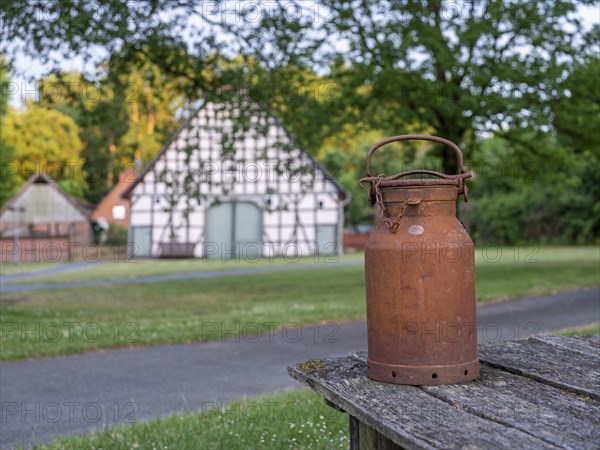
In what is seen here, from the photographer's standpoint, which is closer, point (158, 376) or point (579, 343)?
point (579, 343)

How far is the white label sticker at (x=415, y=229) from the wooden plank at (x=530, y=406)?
45cm

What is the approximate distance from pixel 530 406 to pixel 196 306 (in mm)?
9880

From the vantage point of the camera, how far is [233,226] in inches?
1171

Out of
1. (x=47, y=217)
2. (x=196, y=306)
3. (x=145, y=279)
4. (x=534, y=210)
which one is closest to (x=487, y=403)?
(x=196, y=306)

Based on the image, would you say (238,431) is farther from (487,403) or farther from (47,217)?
(47,217)

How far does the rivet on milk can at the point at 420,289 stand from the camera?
215 cm

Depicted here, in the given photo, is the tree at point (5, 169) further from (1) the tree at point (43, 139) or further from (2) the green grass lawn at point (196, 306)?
(2) the green grass lawn at point (196, 306)

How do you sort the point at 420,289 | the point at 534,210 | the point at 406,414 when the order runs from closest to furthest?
1. the point at 406,414
2. the point at 420,289
3. the point at 534,210

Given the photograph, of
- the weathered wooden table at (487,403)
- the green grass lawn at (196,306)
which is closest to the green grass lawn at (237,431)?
the weathered wooden table at (487,403)

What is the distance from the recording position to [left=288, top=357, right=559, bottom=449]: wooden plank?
1.60 m

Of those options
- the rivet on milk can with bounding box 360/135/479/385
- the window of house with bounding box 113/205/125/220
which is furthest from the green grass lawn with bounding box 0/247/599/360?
the window of house with bounding box 113/205/125/220

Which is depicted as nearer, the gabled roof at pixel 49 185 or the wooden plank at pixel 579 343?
the wooden plank at pixel 579 343

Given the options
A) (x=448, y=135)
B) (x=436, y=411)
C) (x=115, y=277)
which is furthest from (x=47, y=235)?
(x=436, y=411)

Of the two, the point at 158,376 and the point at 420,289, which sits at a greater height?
the point at 420,289
